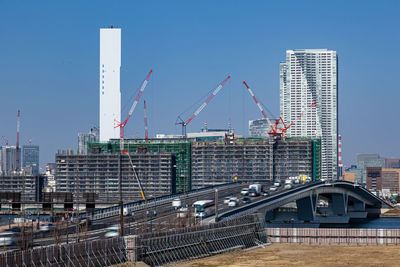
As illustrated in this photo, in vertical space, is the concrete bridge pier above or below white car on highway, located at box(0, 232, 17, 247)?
below

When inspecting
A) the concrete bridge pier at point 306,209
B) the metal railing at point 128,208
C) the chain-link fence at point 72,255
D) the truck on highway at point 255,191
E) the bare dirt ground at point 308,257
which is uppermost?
the chain-link fence at point 72,255

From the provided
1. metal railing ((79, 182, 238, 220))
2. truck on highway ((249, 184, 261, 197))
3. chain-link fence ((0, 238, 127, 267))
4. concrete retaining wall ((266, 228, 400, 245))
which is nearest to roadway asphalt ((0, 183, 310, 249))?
metal railing ((79, 182, 238, 220))

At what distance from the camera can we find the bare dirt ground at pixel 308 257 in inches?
2717

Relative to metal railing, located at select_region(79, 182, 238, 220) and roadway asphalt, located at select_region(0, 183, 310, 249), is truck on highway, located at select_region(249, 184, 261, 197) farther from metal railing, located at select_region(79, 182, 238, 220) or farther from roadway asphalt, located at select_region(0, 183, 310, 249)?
metal railing, located at select_region(79, 182, 238, 220)

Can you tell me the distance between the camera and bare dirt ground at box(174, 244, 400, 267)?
A: 69.0 m

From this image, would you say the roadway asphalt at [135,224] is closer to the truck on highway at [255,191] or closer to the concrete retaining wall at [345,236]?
the truck on highway at [255,191]

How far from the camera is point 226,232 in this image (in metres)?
83.1

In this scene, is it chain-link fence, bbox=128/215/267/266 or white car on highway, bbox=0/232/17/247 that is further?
white car on highway, bbox=0/232/17/247

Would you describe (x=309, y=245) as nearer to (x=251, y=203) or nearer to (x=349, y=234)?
(x=349, y=234)

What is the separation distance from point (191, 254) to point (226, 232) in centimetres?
1008

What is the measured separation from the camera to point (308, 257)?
244 feet

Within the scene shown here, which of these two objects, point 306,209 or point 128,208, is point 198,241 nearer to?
point 128,208

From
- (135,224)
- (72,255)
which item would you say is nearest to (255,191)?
(135,224)

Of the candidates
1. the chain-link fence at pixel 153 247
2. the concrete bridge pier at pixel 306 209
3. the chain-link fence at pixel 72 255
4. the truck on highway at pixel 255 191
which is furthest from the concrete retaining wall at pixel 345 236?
the concrete bridge pier at pixel 306 209
